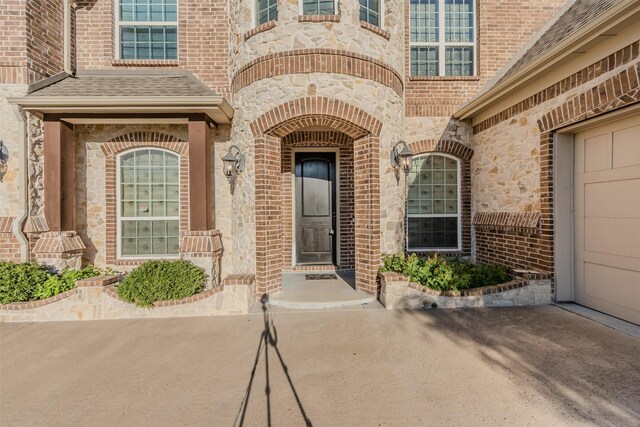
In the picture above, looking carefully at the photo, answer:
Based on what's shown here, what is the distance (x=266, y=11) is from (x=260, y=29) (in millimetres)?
462

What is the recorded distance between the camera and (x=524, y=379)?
2973 mm

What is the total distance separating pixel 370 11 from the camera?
571 cm

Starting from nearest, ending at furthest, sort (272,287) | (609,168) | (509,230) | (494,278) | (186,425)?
(186,425) → (609,168) → (494,278) → (272,287) → (509,230)

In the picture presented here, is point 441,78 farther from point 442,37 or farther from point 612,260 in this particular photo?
point 612,260

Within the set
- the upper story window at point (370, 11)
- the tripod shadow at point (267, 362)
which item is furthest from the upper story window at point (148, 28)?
the tripod shadow at point (267, 362)

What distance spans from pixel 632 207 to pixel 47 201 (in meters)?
9.21

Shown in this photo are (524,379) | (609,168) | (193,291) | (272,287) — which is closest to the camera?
(524,379)

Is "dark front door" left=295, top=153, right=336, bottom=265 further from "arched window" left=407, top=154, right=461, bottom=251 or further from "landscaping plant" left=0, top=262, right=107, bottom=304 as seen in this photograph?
"landscaping plant" left=0, top=262, right=107, bottom=304

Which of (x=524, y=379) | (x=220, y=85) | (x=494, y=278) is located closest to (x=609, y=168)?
(x=494, y=278)

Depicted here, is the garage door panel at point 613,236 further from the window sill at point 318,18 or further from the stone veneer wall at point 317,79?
the window sill at point 318,18

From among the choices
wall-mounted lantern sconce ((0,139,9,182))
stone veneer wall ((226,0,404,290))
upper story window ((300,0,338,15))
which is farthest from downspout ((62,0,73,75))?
upper story window ((300,0,338,15))

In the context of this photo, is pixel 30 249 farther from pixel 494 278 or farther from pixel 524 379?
pixel 494 278

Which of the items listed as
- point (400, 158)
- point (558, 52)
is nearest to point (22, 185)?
point (400, 158)

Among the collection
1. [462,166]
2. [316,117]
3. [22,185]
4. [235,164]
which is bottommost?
[22,185]
